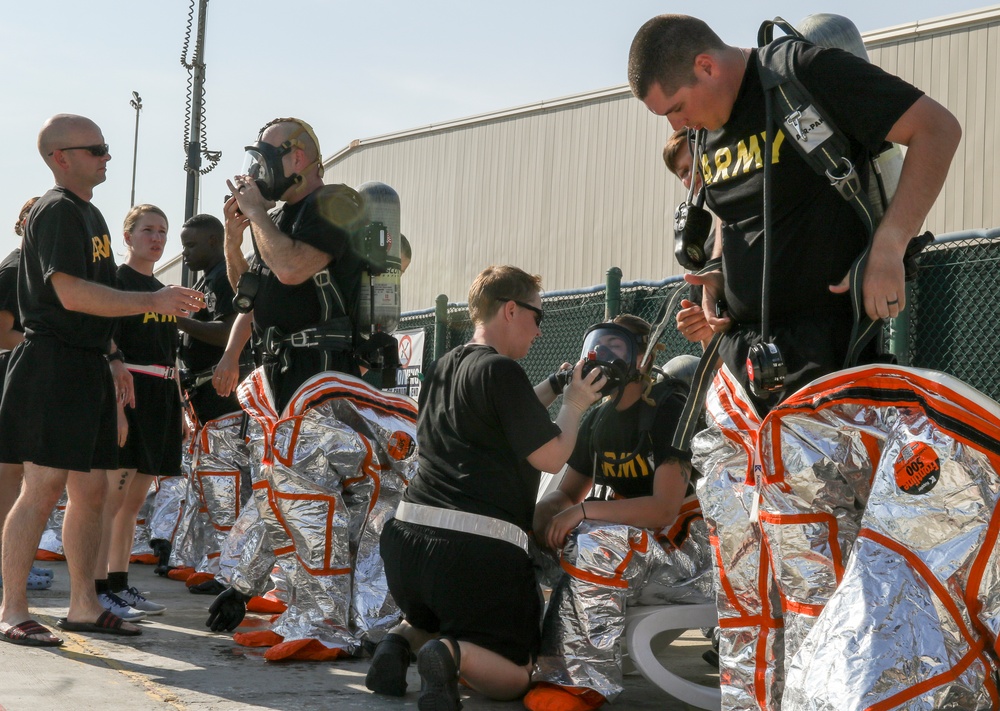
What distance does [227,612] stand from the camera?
5.06 m

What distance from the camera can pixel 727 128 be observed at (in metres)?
3.00

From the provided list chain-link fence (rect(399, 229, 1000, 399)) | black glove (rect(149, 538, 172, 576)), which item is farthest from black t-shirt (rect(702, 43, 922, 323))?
black glove (rect(149, 538, 172, 576))

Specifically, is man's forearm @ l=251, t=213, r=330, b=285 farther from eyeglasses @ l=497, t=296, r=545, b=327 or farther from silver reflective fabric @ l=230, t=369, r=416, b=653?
eyeglasses @ l=497, t=296, r=545, b=327

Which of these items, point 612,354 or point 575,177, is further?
point 575,177

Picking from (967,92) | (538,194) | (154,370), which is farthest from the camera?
(538,194)

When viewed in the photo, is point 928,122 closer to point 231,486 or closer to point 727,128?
point 727,128

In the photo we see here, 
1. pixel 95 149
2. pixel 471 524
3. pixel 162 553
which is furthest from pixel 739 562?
pixel 162 553

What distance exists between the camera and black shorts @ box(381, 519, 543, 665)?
12.3 ft

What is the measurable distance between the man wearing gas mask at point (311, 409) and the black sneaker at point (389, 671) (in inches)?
26.1

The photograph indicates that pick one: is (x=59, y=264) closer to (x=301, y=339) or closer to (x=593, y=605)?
(x=301, y=339)

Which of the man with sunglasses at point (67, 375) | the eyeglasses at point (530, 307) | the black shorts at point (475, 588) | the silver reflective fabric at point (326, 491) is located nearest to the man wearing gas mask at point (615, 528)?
the black shorts at point (475, 588)

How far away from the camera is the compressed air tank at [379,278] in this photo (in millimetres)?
4793

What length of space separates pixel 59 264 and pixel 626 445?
8.26 ft

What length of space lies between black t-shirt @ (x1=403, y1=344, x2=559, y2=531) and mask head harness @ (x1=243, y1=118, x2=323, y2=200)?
1.29 m
